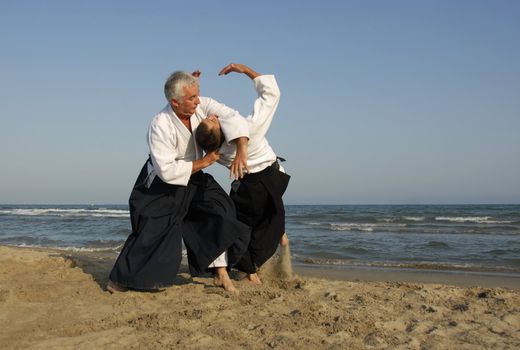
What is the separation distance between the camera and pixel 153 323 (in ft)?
9.78

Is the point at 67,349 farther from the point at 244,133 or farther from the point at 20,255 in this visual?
the point at 20,255

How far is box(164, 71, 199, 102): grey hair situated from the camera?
3.58m

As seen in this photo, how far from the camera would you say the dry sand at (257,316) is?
2660 millimetres

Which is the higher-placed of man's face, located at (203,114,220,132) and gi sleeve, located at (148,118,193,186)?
man's face, located at (203,114,220,132)

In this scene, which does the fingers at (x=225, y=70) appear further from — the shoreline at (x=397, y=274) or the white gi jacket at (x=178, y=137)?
the shoreline at (x=397, y=274)

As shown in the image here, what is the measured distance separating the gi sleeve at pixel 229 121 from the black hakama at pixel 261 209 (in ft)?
2.14

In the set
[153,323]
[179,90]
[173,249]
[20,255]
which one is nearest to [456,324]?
[153,323]

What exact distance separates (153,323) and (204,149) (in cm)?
134

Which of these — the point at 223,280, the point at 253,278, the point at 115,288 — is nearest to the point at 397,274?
the point at 253,278

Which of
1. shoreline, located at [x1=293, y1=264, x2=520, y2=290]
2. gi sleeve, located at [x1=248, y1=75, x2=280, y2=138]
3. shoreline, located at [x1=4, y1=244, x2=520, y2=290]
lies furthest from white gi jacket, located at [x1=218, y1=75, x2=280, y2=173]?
shoreline, located at [x1=293, y1=264, x2=520, y2=290]

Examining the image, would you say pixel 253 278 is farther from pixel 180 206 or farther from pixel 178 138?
pixel 178 138

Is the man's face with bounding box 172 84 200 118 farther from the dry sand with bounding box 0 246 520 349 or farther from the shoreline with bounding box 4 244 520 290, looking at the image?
the shoreline with bounding box 4 244 520 290

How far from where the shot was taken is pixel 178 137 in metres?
3.76

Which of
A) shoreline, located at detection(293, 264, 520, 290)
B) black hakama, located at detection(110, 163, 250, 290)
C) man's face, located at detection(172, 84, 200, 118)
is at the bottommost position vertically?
shoreline, located at detection(293, 264, 520, 290)
